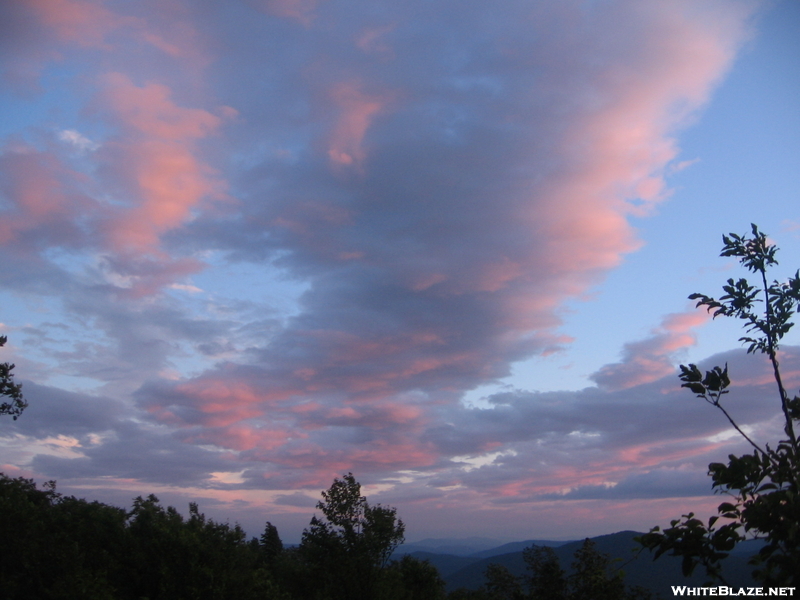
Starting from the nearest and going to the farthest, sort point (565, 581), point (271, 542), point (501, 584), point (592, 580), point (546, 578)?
point (592, 580) < point (565, 581) < point (546, 578) < point (501, 584) < point (271, 542)

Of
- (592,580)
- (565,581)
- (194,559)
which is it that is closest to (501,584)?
(565,581)

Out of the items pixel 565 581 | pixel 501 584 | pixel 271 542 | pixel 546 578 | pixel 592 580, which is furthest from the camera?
pixel 271 542

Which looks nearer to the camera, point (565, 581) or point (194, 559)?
point (194, 559)

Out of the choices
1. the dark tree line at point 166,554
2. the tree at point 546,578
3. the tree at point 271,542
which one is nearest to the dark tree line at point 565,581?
the tree at point 546,578

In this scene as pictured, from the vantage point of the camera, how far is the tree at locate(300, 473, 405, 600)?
4159 cm

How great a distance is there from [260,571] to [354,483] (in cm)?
1301

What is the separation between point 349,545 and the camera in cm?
4394

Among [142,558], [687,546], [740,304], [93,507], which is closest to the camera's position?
[687,546]

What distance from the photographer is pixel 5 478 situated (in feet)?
110

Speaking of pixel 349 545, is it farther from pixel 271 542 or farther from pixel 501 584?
pixel 271 542

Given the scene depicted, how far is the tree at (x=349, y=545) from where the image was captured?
1638 inches

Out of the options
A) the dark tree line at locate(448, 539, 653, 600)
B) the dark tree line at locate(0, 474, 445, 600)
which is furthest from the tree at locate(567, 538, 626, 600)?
the dark tree line at locate(0, 474, 445, 600)

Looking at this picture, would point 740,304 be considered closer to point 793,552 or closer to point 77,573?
point 793,552

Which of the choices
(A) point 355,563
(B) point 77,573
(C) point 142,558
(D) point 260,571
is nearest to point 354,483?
(A) point 355,563
